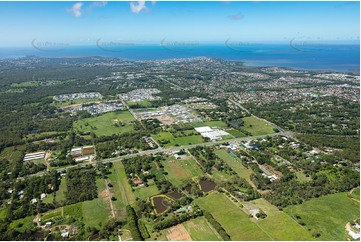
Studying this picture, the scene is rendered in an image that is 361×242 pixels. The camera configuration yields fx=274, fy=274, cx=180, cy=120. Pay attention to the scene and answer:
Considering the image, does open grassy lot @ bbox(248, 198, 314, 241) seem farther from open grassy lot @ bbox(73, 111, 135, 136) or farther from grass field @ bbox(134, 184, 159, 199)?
open grassy lot @ bbox(73, 111, 135, 136)

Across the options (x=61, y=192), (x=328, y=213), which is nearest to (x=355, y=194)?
(x=328, y=213)

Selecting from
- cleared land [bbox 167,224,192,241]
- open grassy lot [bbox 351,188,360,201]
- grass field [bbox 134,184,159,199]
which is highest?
open grassy lot [bbox 351,188,360,201]

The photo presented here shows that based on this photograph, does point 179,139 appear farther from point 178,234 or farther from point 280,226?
point 280,226

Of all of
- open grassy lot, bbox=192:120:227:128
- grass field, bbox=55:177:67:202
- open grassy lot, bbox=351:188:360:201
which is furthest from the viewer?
open grassy lot, bbox=192:120:227:128

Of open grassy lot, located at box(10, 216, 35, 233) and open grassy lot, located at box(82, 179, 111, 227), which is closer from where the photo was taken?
open grassy lot, located at box(10, 216, 35, 233)

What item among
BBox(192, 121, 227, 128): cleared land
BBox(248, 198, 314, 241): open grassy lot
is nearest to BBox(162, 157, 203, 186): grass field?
BBox(248, 198, 314, 241): open grassy lot

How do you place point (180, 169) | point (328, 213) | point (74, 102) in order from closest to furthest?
1. point (328, 213)
2. point (180, 169)
3. point (74, 102)
